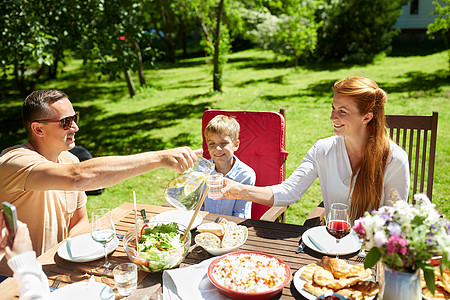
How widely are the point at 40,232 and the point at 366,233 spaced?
7.08ft

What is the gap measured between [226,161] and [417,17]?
23.9 metres

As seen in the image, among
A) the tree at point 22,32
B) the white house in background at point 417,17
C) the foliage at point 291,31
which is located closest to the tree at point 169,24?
the foliage at point 291,31

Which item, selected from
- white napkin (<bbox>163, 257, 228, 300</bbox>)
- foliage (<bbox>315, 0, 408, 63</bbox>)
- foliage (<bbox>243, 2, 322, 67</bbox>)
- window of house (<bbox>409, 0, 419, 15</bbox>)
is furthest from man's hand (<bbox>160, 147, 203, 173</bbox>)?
window of house (<bbox>409, 0, 419, 15</bbox>)

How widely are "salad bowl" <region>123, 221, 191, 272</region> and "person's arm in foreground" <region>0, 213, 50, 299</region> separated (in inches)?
24.9

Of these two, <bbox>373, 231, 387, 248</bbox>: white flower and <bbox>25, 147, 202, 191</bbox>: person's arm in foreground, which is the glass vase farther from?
<bbox>25, 147, 202, 191</bbox>: person's arm in foreground

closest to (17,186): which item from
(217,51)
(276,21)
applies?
(217,51)

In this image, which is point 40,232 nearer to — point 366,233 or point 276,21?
point 366,233

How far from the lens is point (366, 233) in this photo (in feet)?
4.83

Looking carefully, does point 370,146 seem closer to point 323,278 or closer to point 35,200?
point 323,278

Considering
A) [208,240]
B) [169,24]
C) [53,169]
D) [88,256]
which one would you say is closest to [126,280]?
[88,256]

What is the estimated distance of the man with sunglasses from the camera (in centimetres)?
212

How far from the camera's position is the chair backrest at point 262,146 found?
3756mm

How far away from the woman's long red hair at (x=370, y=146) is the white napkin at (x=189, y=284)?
4.45ft

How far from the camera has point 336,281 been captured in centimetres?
182
